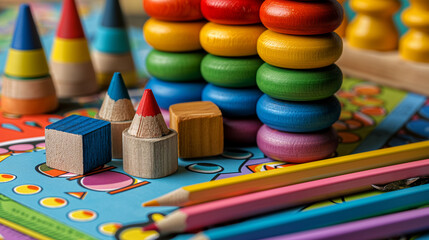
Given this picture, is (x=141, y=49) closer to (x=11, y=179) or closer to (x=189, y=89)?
(x=189, y=89)

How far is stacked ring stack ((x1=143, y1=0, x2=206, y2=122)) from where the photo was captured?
2.74 ft

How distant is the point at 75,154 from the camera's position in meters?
0.73

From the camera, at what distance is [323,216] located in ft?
1.97

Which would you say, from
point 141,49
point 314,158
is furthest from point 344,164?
point 141,49

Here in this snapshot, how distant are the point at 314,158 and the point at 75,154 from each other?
309mm

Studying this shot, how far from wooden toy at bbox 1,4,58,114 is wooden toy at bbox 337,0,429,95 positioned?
0.60 m

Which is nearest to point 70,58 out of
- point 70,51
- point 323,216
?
point 70,51

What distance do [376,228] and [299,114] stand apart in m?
0.21

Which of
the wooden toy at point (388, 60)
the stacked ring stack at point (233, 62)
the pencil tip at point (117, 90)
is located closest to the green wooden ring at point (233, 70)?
A: the stacked ring stack at point (233, 62)

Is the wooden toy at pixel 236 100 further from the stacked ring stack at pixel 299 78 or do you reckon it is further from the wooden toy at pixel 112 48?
the wooden toy at pixel 112 48

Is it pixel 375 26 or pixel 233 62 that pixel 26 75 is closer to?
pixel 233 62

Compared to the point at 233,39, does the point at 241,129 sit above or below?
below

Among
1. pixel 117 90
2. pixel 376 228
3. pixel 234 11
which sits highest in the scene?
pixel 234 11

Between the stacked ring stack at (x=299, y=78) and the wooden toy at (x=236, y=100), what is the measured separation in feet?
0.10
